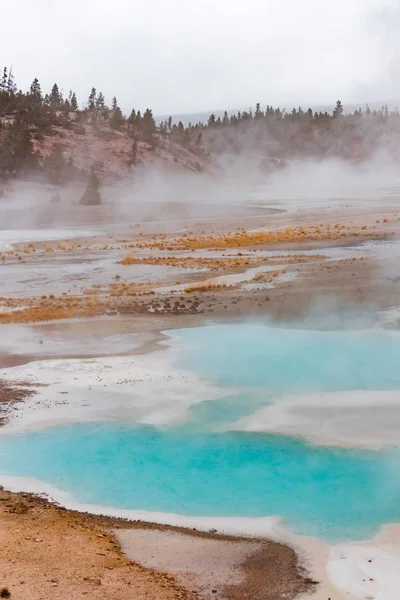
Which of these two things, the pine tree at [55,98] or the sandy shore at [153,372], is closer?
the sandy shore at [153,372]

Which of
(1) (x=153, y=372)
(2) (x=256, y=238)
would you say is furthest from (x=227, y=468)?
(2) (x=256, y=238)

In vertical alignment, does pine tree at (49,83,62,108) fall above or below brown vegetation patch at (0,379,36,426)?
above

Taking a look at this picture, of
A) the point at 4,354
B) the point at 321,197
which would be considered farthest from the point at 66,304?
the point at 321,197

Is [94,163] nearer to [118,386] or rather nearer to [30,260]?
[30,260]

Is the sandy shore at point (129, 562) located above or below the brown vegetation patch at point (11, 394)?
below

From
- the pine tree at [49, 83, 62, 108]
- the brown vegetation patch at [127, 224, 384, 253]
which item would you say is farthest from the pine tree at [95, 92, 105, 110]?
the brown vegetation patch at [127, 224, 384, 253]

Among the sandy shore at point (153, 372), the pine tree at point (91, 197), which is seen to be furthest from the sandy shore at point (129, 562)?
the pine tree at point (91, 197)

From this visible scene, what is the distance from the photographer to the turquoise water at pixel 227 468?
10531 mm

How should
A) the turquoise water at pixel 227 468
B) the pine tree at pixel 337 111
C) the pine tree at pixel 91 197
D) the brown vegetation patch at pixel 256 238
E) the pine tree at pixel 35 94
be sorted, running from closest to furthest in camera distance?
the turquoise water at pixel 227 468, the brown vegetation patch at pixel 256 238, the pine tree at pixel 91 197, the pine tree at pixel 35 94, the pine tree at pixel 337 111

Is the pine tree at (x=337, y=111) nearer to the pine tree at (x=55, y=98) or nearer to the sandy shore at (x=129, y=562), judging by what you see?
the pine tree at (x=55, y=98)

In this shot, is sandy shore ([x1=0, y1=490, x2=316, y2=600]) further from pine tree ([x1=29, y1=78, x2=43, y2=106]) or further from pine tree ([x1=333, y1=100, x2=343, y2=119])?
pine tree ([x1=333, y1=100, x2=343, y2=119])

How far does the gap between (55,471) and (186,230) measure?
36.4m

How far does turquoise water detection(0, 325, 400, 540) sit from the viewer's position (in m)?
10.5

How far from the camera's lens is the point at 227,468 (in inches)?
467
